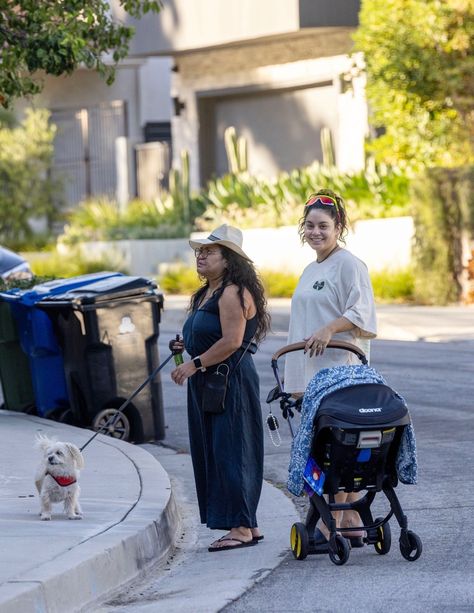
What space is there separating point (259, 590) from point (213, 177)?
94.5ft

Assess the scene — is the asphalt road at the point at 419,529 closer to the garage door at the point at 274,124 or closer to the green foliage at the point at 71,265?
the green foliage at the point at 71,265

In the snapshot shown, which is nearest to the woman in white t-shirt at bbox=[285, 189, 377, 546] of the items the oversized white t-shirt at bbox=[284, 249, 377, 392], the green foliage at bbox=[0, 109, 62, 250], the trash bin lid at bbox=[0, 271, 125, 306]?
the oversized white t-shirt at bbox=[284, 249, 377, 392]

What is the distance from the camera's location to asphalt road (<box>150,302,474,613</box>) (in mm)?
6707

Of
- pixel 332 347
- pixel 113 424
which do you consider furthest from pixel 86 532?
pixel 113 424

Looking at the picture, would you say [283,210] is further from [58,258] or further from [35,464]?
[35,464]

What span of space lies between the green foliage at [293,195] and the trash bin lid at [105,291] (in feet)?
48.6

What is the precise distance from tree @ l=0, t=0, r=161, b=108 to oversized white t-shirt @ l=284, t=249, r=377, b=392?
5.37 metres

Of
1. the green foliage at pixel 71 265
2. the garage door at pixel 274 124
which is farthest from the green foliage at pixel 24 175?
the green foliage at pixel 71 265

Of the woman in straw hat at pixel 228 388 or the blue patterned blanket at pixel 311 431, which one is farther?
the woman in straw hat at pixel 228 388

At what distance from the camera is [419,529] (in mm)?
8375

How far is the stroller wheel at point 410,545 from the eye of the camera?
740 cm

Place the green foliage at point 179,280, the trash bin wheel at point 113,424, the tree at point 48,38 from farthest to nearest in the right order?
the green foliage at point 179,280
the tree at point 48,38
the trash bin wheel at point 113,424

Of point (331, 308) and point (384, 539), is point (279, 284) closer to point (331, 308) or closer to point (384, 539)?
point (331, 308)

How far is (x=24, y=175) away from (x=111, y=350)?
26.1 m
